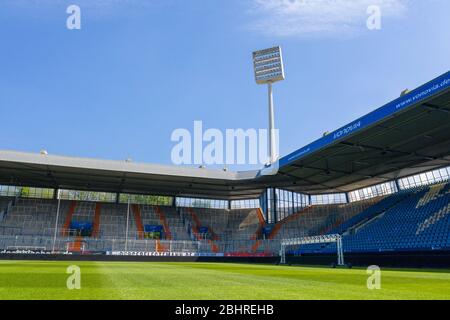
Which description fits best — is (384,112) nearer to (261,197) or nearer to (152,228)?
(261,197)

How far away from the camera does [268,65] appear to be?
58.1 m

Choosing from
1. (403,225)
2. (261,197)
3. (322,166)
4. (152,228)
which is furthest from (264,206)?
(403,225)

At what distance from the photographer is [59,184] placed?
50.9 m

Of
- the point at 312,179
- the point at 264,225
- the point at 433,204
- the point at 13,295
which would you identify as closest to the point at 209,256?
the point at 264,225

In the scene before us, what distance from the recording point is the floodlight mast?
2256 inches

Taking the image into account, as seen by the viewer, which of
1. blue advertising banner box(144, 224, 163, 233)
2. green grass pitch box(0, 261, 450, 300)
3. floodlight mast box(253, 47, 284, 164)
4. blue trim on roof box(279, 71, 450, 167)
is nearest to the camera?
green grass pitch box(0, 261, 450, 300)

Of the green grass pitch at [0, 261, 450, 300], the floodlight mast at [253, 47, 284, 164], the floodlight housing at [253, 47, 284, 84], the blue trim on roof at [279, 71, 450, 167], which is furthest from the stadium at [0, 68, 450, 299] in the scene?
the floodlight housing at [253, 47, 284, 84]

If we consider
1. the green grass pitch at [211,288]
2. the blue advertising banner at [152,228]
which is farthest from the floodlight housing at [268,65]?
the green grass pitch at [211,288]

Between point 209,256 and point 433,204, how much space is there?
2655 cm

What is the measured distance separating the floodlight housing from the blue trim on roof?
953 inches

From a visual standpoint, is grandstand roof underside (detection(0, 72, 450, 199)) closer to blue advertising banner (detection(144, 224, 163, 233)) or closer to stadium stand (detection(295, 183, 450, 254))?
stadium stand (detection(295, 183, 450, 254))

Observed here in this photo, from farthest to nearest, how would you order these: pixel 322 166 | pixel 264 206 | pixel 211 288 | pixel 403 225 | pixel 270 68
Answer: pixel 270 68 < pixel 264 206 < pixel 322 166 < pixel 403 225 < pixel 211 288

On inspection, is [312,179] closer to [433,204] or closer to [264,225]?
[264,225]

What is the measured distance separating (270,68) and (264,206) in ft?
71.2
